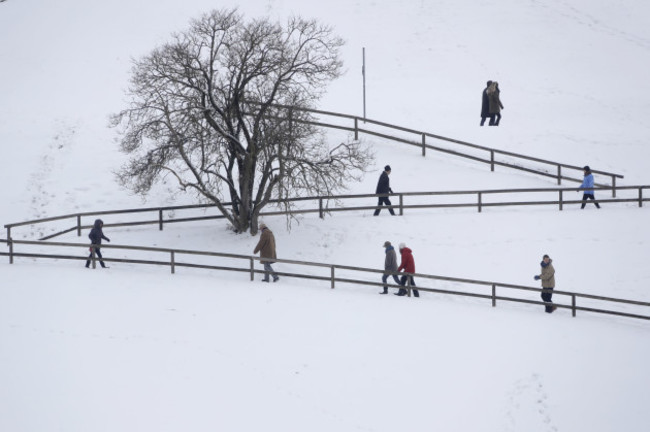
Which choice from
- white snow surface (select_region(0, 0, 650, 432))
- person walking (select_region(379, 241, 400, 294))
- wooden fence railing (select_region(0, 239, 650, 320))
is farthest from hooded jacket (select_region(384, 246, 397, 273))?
white snow surface (select_region(0, 0, 650, 432))

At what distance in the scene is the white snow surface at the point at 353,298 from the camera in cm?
1598

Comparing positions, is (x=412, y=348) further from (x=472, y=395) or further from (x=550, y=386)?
(x=550, y=386)

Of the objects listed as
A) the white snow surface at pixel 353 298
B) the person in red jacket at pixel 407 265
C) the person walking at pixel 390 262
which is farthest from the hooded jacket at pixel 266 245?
the person in red jacket at pixel 407 265

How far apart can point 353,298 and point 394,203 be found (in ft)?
25.2

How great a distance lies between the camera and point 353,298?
20125mm

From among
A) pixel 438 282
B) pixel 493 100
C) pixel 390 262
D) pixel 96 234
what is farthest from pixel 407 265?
pixel 493 100

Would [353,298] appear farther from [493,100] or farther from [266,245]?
[493,100]

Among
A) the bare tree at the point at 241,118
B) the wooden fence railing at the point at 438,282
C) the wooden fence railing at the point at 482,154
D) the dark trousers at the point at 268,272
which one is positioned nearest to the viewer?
the wooden fence railing at the point at 438,282

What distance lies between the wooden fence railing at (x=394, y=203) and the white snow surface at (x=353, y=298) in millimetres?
394

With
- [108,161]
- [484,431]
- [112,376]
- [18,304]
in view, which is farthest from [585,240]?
[108,161]

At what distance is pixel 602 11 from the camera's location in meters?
47.8

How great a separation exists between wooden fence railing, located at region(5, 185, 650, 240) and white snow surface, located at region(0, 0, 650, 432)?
15.5 inches

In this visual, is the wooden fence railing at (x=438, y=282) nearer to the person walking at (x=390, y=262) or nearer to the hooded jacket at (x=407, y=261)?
the person walking at (x=390, y=262)

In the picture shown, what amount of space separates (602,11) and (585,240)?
2927 cm
